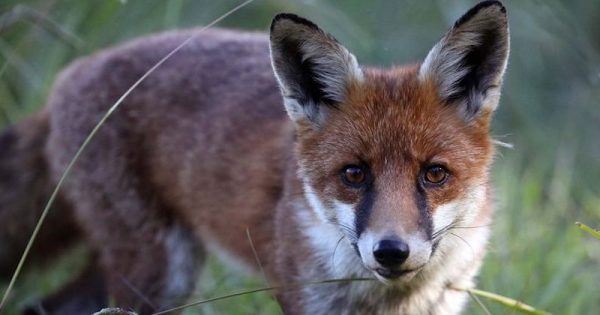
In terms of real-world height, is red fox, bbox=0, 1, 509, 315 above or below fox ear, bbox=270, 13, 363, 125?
below

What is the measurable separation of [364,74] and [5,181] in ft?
9.08

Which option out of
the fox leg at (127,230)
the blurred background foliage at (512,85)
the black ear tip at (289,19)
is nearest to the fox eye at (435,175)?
the black ear tip at (289,19)

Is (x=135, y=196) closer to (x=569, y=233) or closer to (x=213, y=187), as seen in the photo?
(x=213, y=187)

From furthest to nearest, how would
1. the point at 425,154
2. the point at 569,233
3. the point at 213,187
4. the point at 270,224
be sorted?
1. the point at 569,233
2. the point at 213,187
3. the point at 270,224
4. the point at 425,154

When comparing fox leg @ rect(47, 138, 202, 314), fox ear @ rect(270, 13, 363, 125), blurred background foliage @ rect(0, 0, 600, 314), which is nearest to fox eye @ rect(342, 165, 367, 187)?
fox ear @ rect(270, 13, 363, 125)

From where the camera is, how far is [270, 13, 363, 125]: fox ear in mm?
4551

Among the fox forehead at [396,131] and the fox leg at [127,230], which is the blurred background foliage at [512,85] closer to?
the fox leg at [127,230]

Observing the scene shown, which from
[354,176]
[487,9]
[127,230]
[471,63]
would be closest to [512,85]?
[471,63]

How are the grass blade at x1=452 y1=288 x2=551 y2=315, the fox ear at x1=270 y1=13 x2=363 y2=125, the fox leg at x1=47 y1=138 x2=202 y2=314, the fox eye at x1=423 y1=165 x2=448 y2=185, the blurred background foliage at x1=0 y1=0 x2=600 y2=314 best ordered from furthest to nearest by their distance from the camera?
the blurred background foliage at x1=0 y1=0 x2=600 y2=314 → the fox leg at x1=47 y1=138 x2=202 y2=314 → the fox ear at x1=270 y1=13 x2=363 y2=125 → the fox eye at x1=423 y1=165 x2=448 y2=185 → the grass blade at x1=452 y1=288 x2=551 y2=315

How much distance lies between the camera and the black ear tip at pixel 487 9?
14.0 feet

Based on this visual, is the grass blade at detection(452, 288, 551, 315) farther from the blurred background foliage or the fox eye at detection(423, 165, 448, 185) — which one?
the blurred background foliage

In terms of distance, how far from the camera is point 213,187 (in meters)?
6.00

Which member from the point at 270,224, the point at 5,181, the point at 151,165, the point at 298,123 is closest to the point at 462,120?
the point at 298,123

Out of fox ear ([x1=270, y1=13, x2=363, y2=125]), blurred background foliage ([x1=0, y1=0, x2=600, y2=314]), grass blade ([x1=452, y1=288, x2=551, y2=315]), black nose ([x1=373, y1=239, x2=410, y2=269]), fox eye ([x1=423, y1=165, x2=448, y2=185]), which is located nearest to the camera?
black nose ([x1=373, y1=239, x2=410, y2=269])
